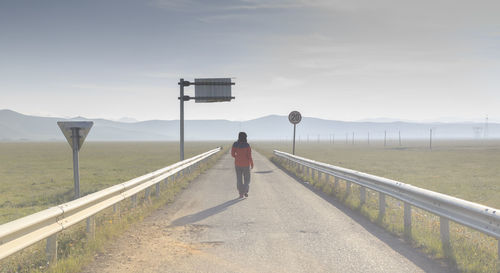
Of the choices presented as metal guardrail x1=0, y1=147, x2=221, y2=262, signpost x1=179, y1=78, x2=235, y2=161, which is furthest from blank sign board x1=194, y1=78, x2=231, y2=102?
metal guardrail x1=0, y1=147, x2=221, y2=262

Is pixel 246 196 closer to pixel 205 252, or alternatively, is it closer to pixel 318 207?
pixel 318 207

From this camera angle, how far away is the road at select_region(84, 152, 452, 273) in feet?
15.7

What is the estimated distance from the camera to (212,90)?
1908 centimetres

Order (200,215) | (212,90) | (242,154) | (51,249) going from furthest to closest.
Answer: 1. (212,90)
2. (242,154)
3. (200,215)
4. (51,249)

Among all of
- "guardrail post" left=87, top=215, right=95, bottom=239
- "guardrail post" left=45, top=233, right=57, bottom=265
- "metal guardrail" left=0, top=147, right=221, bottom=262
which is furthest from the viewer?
"guardrail post" left=87, top=215, right=95, bottom=239

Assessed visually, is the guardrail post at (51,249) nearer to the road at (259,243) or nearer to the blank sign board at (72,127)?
the road at (259,243)

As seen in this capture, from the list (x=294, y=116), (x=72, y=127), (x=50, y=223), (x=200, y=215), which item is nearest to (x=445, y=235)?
(x=200, y=215)

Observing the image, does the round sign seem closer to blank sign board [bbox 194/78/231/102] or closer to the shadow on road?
blank sign board [bbox 194/78/231/102]

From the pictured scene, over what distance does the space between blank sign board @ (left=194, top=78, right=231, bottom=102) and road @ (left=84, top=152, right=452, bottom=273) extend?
1024cm

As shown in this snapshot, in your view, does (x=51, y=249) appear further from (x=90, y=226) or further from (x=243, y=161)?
(x=243, y=161)

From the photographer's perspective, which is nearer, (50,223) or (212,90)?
(50,223)

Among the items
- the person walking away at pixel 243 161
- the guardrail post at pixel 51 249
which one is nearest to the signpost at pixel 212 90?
the person walking away at pixel 243 161

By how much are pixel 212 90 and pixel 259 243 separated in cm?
1404

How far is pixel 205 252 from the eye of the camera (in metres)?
5.37
